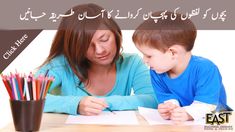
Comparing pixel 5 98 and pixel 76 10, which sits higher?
pixel 76 10

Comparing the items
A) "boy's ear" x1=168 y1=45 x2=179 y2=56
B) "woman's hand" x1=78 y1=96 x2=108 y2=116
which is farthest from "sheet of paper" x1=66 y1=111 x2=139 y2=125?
"boy's ear" x1=168 y1=45 x2=179 y2=56

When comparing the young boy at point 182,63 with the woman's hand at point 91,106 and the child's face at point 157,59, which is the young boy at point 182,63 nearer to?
the child's face at point 157,59

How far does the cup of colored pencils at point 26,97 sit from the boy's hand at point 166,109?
0.78 ft

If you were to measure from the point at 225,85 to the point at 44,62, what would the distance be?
1.21ft

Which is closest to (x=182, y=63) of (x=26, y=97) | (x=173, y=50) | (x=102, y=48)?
(x=173, y=50)

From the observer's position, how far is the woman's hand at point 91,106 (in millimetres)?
969

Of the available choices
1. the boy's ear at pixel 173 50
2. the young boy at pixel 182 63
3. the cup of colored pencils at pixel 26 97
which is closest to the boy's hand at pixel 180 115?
the young boy at pixel 182 63

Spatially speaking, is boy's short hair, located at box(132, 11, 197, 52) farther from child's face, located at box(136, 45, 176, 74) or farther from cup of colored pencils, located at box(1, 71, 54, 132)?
cup of colored pencils, located at box(1, 71, 54, 132)

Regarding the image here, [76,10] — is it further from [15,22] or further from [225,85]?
[225,85]

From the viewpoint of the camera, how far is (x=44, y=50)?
0.99 metres

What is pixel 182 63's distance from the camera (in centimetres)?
96

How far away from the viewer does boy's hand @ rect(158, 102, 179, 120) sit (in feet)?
3.09

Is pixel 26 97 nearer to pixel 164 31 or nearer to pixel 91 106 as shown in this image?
pixel 91 106

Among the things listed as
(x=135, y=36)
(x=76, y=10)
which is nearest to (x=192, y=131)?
(x=135, y=36)
